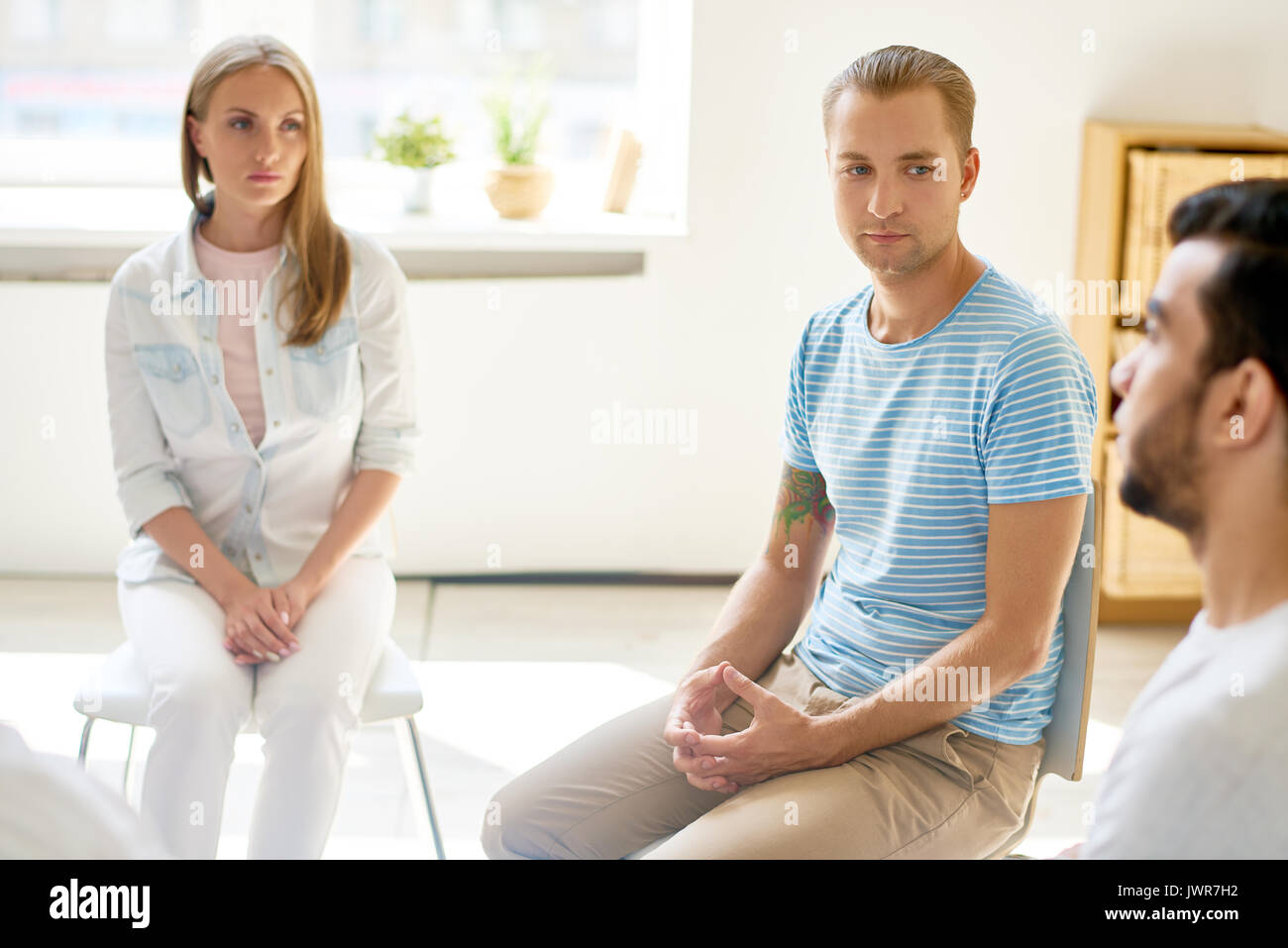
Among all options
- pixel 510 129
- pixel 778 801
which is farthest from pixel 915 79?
pixel 510 129

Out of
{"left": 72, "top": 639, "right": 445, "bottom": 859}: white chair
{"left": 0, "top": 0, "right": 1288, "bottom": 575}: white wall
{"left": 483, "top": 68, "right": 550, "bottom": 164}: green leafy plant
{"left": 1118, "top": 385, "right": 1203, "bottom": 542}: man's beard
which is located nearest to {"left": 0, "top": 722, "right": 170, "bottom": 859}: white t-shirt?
{"left": 1118, "top": 385, "right": 1203, "bottom": 542}: man's beard

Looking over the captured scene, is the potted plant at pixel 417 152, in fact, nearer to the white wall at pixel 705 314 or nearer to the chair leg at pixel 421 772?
the white wall at pixel 705 314

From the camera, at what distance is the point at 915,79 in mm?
1449

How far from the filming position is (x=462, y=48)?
343cm

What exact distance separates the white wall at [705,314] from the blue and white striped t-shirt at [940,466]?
170 cm

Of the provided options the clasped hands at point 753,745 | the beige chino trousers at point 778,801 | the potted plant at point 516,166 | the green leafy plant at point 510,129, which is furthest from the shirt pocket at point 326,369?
the green leafy plant at point 510,129

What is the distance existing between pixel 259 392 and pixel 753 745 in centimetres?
98

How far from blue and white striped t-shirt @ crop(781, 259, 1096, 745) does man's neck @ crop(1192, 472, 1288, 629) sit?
39 centimetres

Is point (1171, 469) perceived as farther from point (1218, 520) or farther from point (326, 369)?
point (326, 369)

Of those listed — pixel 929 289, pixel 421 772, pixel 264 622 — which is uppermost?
pixel 929 289

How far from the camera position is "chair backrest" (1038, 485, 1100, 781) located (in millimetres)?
1439
